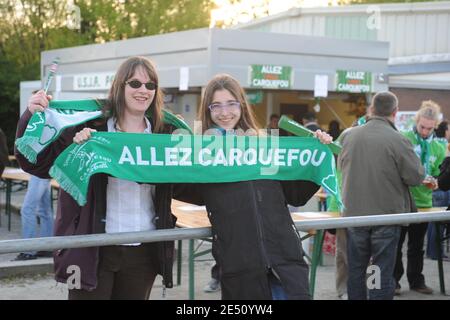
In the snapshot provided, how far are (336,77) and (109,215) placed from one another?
30.3ft

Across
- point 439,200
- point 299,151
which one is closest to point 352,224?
point 299,151

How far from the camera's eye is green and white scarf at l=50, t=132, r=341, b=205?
2926 mm

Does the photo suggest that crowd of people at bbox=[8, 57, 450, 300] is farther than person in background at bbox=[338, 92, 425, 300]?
No

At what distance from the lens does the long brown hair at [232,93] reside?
10.4ft

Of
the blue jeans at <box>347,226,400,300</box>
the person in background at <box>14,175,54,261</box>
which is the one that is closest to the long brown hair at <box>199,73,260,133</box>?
the blue jeans at <box>347,226,400,300</box>

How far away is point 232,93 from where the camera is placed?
3150 millimetres

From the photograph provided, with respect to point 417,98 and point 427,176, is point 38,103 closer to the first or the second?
point 427,176

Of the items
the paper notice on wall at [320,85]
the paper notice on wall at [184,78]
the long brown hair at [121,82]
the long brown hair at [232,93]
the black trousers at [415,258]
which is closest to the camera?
the long brown hair at [121,82]

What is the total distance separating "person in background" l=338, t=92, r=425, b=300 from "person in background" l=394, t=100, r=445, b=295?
139cm

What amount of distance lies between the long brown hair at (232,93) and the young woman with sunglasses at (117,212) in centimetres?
25

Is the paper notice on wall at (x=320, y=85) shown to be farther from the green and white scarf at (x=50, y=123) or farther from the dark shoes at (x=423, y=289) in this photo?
the green and white scarf at (x=50, y=123)

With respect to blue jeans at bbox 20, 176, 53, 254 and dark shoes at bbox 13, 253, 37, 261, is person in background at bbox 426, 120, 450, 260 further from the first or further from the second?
blue jeans at bbox 20, 176, 53, 254

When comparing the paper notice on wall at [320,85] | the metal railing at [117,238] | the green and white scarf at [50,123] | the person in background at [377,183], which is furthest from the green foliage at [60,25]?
the metal railing at [117,238]

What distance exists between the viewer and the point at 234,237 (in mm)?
2896
